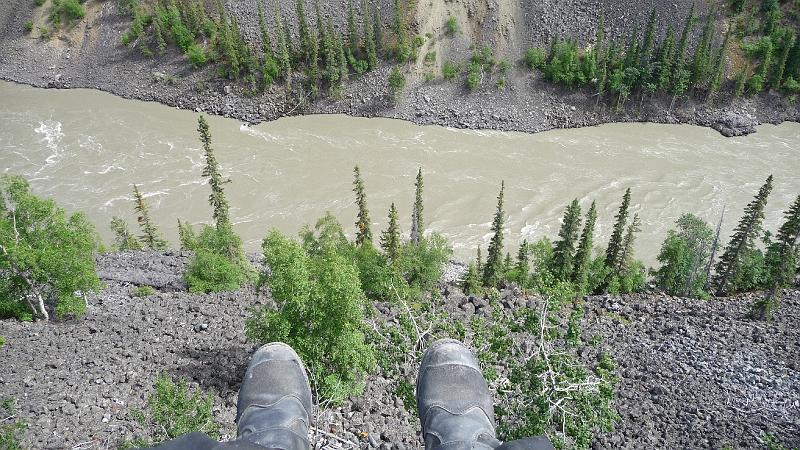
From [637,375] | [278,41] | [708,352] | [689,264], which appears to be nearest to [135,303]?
[637,375]

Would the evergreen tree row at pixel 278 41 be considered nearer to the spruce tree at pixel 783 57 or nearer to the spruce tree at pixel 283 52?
the spruce tree at pixel 283 52

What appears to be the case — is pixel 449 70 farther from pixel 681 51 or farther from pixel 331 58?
pixel 681 51

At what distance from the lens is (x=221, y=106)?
218ft

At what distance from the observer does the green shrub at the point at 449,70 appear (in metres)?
68.4

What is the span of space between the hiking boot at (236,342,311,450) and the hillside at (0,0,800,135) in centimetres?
5811

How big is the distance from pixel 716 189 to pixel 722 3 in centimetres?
3211

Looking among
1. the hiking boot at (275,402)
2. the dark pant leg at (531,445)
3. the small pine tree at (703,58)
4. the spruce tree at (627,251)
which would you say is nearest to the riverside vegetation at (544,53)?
the small pine tree at (703,58)

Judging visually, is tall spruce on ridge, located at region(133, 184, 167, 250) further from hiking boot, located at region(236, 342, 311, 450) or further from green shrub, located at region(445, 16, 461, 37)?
green shrub, located at region(445, 16, 461, 37)

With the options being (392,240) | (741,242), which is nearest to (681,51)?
(741,242)

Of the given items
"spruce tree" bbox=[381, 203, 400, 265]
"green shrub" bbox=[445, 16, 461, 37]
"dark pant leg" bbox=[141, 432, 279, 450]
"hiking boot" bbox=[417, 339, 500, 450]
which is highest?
"dark pant leg" bbox=[141, 432, 279, 450]

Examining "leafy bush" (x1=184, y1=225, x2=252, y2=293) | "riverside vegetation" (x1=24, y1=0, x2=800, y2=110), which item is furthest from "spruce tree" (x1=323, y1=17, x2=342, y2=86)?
"leafy bush" (x1=184, y1=225, x2=252, y2=293)

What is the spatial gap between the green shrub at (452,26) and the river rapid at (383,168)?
15221 mm

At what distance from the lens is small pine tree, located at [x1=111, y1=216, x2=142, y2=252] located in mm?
43469

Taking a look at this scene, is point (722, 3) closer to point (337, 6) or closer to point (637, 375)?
point (337, 6)
